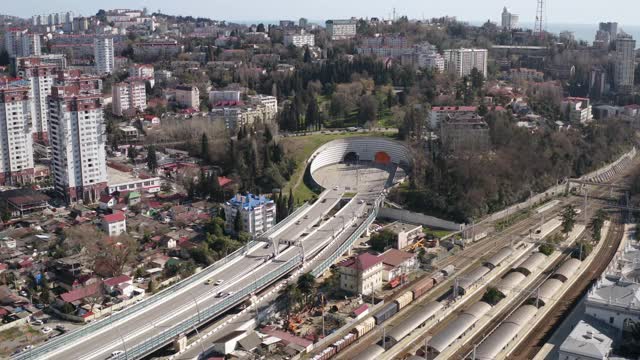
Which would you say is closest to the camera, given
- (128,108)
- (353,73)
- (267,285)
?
(267,285)

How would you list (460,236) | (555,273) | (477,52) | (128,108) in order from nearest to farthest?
(555,273) < (460,236) < (128,108) < (477,52)

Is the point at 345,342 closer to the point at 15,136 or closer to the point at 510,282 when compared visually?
the point at 510,282

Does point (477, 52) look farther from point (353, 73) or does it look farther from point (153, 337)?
point (153, 337)

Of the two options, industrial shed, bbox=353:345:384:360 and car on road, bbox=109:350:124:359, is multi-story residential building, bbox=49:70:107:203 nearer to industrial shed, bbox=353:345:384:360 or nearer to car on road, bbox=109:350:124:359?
car on road, bbox=109:350:124:359

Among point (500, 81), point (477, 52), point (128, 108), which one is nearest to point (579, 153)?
point (500, 81)

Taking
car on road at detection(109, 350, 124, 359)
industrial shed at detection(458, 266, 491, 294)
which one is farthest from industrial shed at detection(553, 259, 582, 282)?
car on road at detection(109, 350, 124, 359)

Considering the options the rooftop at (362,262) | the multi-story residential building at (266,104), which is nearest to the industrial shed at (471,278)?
the rooftop at (362,262)
